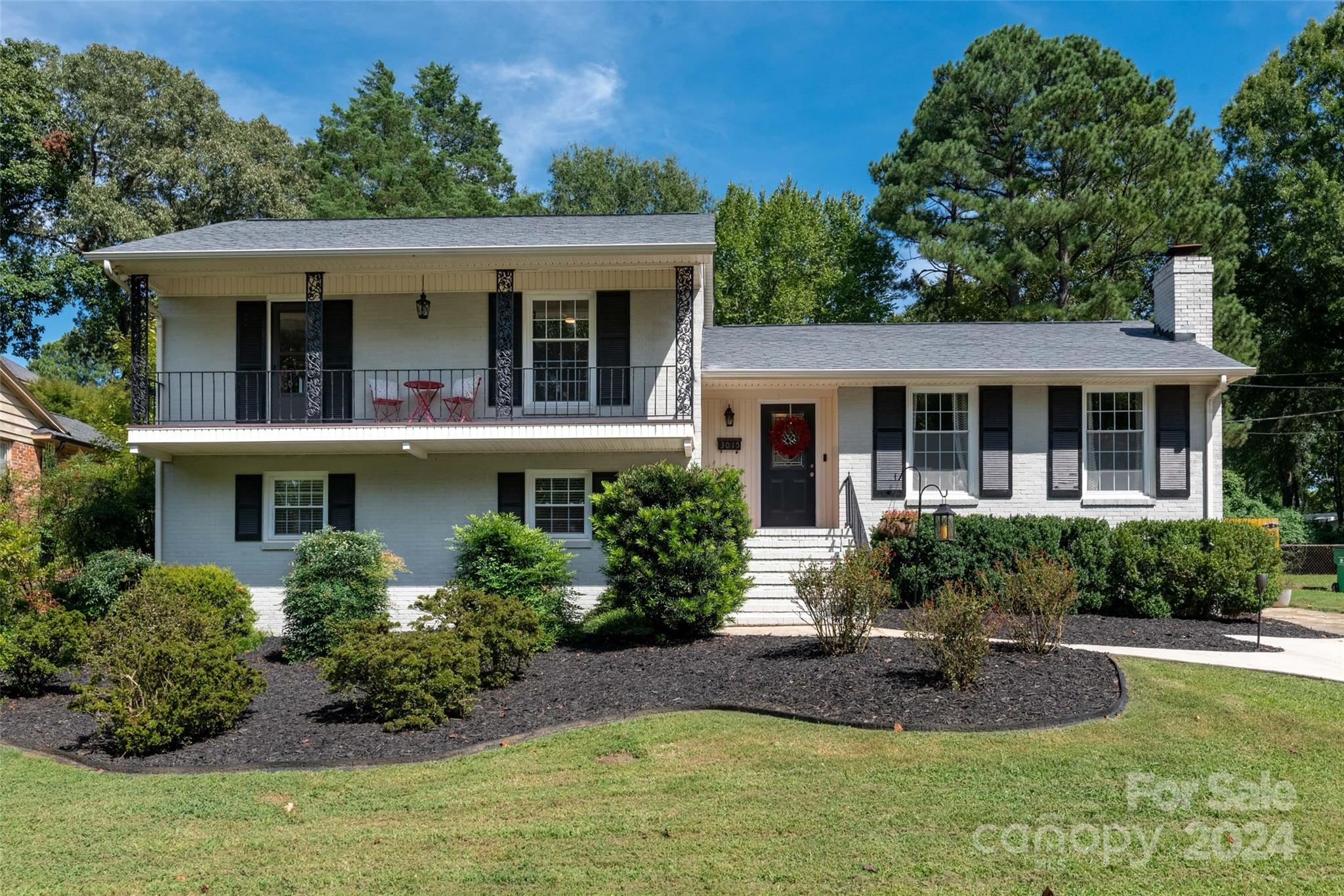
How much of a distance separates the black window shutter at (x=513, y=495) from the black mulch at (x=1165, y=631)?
535 cm

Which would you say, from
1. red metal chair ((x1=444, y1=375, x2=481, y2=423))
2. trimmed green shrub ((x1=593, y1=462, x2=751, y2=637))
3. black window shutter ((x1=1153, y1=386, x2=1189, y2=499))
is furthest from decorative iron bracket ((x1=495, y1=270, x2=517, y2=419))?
black window shutter ((x1=1153, y1=386, x2=1189, y2=499))

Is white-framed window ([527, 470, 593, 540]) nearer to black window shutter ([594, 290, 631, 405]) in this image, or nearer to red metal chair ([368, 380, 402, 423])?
black window shutter ([594, 290, 631, 405])

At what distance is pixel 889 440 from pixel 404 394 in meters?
7.42

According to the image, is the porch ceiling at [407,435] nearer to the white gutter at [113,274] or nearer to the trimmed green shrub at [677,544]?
the trimmed green shrub at [677,544]

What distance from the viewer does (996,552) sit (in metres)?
12.0

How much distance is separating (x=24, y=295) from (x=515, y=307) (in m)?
22.5

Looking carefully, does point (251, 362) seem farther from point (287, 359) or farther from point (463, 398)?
point (463, 398)

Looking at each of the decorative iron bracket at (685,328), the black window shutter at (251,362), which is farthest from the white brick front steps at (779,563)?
the black window shutter at (251,362)

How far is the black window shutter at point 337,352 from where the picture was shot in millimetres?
13125

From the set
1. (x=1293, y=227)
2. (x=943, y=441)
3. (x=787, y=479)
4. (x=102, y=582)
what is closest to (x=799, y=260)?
(x=1293, y=227)

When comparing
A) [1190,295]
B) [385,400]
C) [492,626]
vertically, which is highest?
[1190,295]

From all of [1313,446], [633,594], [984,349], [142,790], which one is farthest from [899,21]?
[1313,446]

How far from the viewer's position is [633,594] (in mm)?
9930

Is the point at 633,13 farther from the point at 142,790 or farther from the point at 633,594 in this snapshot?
the point at 142,790
